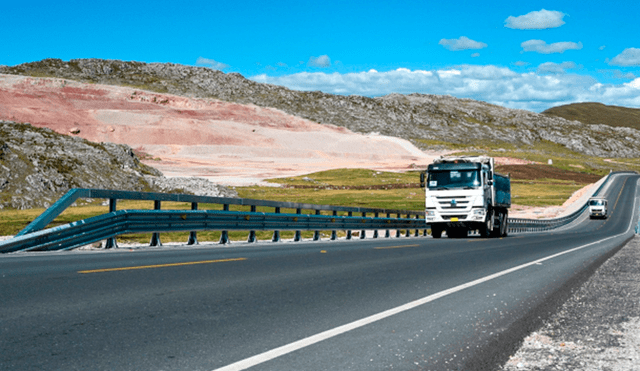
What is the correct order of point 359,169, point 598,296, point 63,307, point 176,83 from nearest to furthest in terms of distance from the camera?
point 63,307, point 598,296, point 359,169, point 176,83

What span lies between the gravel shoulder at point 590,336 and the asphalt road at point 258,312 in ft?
0.75

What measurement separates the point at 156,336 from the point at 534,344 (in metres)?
3.71

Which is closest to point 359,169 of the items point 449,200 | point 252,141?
point 252,141

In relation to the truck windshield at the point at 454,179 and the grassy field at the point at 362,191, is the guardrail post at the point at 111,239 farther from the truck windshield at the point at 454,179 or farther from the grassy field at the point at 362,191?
the truck windshield at the point at 454,179

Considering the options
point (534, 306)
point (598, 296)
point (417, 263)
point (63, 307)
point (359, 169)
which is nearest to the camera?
point (63, 307)

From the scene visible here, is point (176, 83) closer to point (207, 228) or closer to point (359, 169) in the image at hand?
point (359, 169)

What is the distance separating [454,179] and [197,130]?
9729cm

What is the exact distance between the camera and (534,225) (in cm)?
5194

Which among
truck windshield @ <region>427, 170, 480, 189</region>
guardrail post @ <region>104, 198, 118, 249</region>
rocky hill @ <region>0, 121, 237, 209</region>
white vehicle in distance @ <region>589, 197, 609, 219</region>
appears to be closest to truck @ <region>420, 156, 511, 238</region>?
truck windshield @ <region>427, 170, 480, 189</region>

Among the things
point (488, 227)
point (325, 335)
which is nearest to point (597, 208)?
point (488, 227)

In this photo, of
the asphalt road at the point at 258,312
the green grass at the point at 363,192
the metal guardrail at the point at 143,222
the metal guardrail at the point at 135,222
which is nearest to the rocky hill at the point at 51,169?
the green grass at the point at 363,192

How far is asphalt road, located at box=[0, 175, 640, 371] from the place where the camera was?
5277 millimetres

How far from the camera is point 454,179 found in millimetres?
27375

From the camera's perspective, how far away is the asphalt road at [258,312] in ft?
17.3
